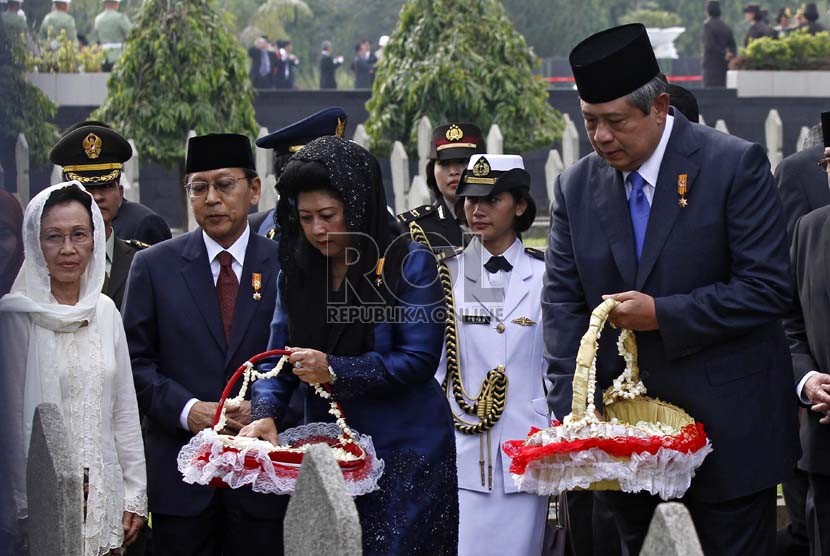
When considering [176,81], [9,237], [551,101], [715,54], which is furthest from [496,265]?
[715,54]

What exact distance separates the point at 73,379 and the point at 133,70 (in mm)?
11698

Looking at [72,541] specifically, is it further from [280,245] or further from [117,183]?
[117,183]

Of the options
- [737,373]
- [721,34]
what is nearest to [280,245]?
[737,373]

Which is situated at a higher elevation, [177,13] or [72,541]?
[177,13]

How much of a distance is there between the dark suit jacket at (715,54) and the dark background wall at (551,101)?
6.86 feet

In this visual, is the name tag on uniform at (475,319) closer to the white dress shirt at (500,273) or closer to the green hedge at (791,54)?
the white dress shirt at (500,273)

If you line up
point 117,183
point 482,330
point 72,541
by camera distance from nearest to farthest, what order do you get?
point 72,541 → point 482,330 → point 117,183

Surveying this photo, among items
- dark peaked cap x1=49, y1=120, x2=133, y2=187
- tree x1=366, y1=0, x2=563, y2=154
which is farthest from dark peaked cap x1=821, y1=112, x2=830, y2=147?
tree x1=366, y1=0, x2=563, y2=154

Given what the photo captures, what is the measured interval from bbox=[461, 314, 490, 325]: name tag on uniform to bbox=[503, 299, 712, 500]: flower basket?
172 centimetres

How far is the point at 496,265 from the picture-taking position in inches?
256

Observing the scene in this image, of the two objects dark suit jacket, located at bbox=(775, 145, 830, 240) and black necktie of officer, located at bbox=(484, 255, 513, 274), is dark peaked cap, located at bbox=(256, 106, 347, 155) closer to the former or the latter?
black necktie of officer, located at bbox=(484, 255, 513, 274)

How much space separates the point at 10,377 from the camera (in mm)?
4199

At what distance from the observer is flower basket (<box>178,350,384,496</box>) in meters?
4.78

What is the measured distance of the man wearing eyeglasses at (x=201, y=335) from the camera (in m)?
5.66
